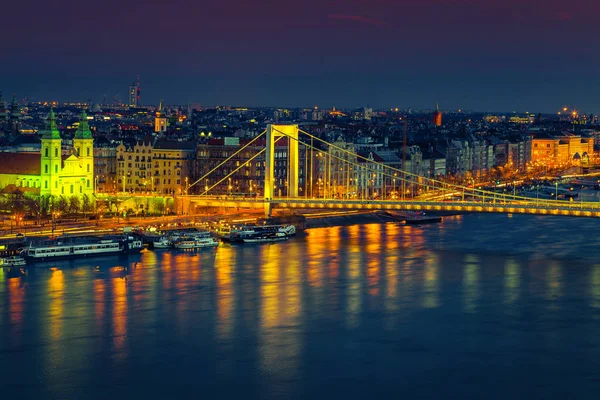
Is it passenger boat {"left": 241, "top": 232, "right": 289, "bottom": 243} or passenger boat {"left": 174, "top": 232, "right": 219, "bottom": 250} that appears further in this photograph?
passenger boat {"left": 241, "top": 232, "right": 289, "bottom": 243}

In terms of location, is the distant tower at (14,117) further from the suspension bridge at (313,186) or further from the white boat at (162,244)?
the white boat at (162,244)

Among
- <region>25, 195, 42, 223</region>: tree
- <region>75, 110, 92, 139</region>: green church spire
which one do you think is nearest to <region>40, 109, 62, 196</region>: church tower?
<region>25, 195, 42, 223</region>: tree

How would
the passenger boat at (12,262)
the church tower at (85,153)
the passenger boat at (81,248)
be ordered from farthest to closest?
the church tower at (85,153)
the passenger boat at (81,248)
the passenger boat at (12,262)

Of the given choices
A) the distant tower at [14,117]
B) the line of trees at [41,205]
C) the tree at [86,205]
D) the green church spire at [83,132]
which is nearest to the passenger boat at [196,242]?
the line of trees at [41,205]

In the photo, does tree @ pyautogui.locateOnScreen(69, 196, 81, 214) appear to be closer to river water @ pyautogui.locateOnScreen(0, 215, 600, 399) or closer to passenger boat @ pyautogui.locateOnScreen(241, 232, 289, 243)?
passenger boat @ pyautogui.locateOnScreen(241, 232, 289, 243)

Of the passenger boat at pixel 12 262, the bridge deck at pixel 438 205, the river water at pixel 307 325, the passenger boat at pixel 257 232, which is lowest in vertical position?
the river water at pixel 307 325
